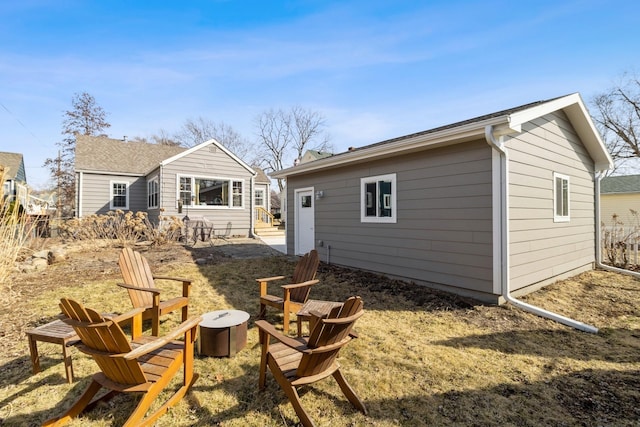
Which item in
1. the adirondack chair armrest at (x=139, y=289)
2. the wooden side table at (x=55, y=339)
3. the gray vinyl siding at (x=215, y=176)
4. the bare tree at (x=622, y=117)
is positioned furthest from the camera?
the bare tree at (x=622, y=117)

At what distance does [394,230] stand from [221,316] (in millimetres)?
4018

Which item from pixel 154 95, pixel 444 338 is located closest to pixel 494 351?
pixel 444 338

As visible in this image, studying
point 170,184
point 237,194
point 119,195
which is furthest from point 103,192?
point 237,194

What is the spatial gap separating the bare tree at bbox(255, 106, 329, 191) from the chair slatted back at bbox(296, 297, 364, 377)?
102 feet

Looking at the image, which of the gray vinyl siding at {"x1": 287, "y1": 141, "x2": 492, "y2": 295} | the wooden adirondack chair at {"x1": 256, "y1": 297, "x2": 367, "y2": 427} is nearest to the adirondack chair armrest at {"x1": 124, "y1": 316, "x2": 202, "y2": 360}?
the wooden adirondack chair at {"x1": 256, "y1": 297, "x2": 367, "y2": 427}

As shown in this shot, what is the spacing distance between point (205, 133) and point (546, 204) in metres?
32.6

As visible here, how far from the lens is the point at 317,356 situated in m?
2.17

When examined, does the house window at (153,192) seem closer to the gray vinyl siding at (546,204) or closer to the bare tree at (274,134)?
the gray vinyl siding at (546,204)

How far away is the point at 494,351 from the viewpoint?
3.45 m

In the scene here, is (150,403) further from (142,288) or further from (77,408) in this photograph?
(142,288)

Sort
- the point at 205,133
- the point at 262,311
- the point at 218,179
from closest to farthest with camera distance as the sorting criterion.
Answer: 1. the point at 262,311
2. the point at 218,179
3. the point at 205,133

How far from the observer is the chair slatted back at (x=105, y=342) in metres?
1.96

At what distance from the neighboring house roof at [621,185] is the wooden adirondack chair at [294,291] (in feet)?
79.2

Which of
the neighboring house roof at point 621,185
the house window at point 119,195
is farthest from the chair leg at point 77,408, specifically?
the neighboring house roof at point 621,185
